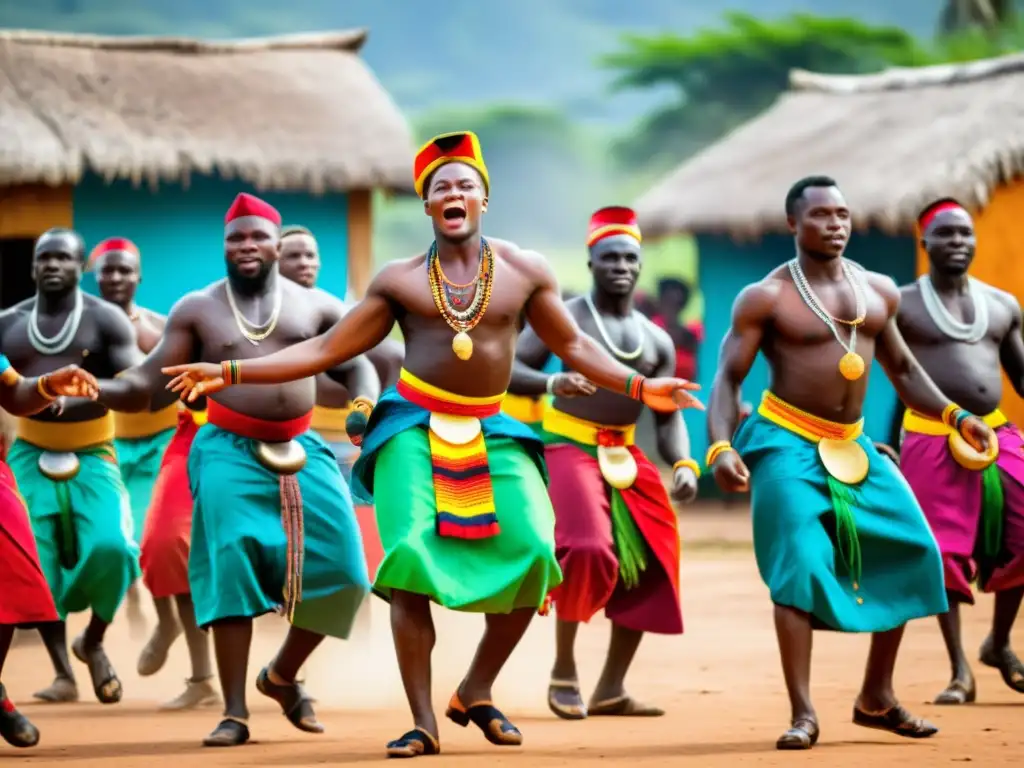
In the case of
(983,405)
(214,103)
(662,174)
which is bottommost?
(983,405)

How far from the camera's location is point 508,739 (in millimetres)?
7426

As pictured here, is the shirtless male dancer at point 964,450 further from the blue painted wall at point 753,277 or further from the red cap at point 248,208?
the blue painted wall at point 753,277

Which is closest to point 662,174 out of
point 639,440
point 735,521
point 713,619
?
point 639,440

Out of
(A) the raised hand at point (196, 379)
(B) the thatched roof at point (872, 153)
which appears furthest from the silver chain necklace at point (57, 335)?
(B) the thatched roof at point (872, 153)

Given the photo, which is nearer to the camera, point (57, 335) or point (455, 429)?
point (455, 429)

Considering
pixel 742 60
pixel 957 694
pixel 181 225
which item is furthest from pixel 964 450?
pixel 742 60

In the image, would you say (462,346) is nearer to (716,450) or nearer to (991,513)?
(716,450)

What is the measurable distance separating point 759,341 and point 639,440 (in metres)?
18.8

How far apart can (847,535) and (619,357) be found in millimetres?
1932

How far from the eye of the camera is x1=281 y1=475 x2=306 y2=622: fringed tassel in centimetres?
827

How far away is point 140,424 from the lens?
452 inches

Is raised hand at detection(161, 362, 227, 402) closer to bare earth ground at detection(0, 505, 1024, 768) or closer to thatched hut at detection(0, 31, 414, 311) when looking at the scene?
bare earth ground at detection(0, 505, 1024, 768)

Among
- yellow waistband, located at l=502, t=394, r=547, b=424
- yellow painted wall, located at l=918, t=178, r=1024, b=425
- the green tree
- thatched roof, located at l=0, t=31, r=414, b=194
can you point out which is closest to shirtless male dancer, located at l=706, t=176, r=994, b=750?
yellow waistband, located at l=502, t=394, r=547, b=424

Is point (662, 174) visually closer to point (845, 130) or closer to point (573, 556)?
point (845, 130)
